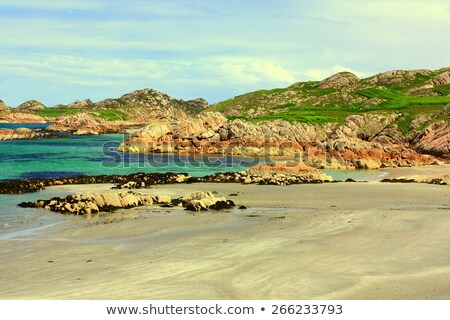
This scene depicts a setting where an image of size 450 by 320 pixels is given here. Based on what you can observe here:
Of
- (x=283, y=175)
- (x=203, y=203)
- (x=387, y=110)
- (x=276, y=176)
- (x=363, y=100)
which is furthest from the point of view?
(x=363, y=100)

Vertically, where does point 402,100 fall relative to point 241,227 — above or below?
above

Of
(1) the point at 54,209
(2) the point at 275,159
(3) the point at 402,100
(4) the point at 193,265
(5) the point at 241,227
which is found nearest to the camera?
(4) the point at 193,265

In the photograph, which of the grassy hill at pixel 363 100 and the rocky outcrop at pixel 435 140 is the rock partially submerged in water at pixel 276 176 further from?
the grassy hill at pixel 363 100

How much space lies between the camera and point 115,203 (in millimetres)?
35531

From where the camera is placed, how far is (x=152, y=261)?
20.0m

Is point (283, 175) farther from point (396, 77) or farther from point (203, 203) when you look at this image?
point (396, 77)

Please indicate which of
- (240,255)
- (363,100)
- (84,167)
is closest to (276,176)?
(84,167)

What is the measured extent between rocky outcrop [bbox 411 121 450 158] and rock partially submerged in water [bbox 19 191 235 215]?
203 feet

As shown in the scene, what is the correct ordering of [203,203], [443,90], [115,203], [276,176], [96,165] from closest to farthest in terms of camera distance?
[203,203]
[115,203]
[276,176]
[96,165]
[443,90]

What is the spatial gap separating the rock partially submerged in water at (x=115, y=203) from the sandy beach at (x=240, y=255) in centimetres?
122

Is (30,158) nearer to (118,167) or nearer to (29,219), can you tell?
(118,167)

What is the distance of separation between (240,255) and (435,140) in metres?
79.7

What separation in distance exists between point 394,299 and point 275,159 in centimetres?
7681

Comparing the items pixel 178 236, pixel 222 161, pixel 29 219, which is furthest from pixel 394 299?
pixel 222 161
